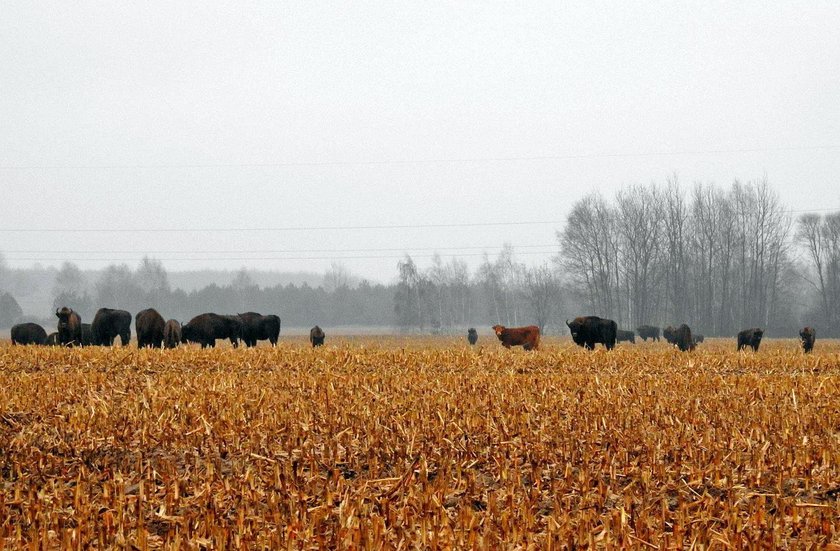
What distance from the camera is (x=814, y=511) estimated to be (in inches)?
253

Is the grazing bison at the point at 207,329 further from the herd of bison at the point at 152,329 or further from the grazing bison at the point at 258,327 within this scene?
the grazing bison at the point at 258,327

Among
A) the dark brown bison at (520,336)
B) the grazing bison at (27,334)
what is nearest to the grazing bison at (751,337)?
the dark brown bison at (520,336)

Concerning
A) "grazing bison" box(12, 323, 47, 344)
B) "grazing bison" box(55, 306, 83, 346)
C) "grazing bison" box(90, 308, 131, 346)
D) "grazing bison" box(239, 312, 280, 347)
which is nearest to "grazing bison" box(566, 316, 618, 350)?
"grazing bison" box(239, 312, 280, 347)

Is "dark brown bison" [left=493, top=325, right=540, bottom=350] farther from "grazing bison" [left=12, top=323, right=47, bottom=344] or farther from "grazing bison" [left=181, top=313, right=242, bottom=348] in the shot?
"grazing bison" [left=12, top=323, right=47, bottom=344]

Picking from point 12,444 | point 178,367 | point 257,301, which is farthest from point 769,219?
point 257,301

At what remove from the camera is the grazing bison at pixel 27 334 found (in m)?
32.8

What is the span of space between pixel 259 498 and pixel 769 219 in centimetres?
8992

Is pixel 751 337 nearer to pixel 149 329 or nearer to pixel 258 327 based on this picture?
pixel 258 327

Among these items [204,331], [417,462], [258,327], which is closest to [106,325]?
[204,331]

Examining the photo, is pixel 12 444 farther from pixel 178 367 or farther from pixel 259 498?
pixel 178 367

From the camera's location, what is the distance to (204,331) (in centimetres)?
2867

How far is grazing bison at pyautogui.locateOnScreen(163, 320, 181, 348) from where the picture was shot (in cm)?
2559

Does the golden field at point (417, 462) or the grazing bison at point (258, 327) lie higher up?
the grazing bison at point (258, 327)

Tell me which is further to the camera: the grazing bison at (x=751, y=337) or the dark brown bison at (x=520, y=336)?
the grazing bison at (x=751, y=337)
